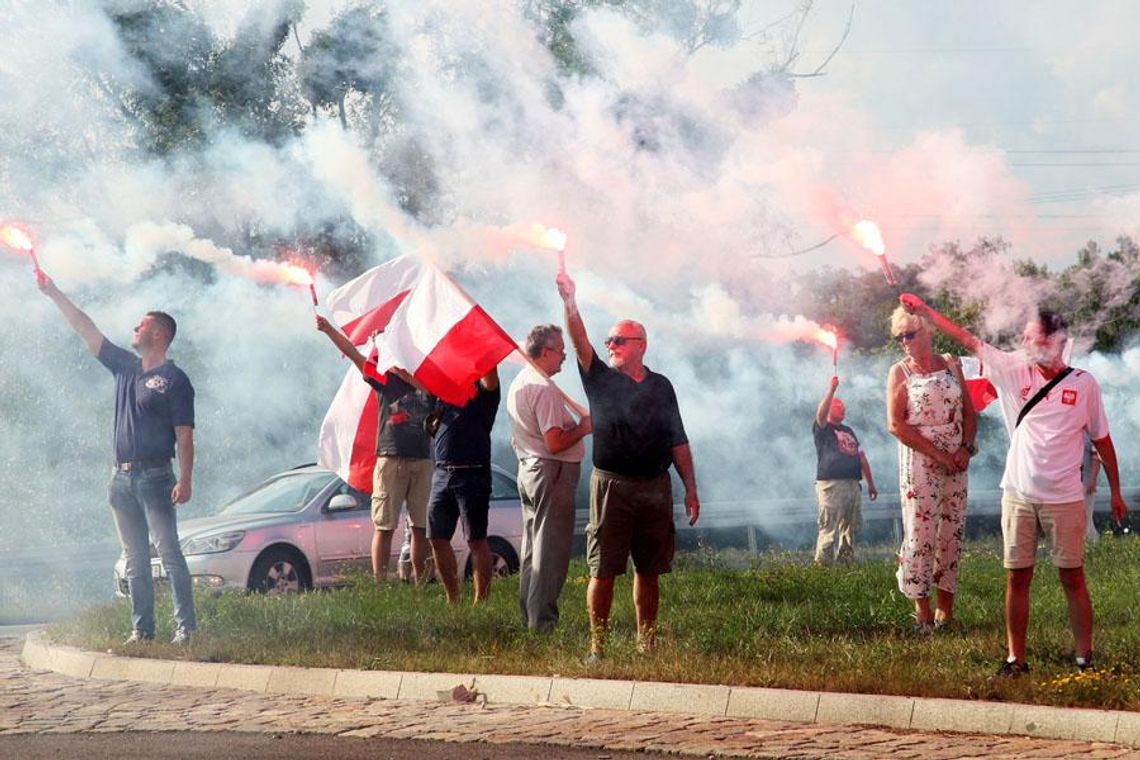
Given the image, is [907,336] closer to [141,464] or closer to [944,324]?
[944,324]

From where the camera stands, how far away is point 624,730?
7773 millimetres

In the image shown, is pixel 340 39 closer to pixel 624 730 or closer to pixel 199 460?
pixel 199 460

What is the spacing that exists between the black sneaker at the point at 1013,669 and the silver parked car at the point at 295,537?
26.1 ft

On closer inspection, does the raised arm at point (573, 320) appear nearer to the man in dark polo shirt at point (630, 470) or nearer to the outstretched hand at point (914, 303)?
the man in dark polo shirt at point (630, 470)

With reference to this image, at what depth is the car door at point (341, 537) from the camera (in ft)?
51.2

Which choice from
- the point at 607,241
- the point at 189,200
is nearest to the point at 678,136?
the point at 607,241

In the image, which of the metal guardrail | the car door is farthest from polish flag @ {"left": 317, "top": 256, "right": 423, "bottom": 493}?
the metal guardrail

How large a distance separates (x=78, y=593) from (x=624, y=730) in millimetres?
11202

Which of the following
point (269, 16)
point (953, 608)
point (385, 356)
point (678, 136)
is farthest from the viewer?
point (269, 16)

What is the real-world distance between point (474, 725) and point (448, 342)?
377 centimetres

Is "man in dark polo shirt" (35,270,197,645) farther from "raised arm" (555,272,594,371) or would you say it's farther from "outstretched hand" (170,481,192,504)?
"raised arm" (555,272,594,371)

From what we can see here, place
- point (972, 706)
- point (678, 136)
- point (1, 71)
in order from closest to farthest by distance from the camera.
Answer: point (972, 706) → point (678, 136) → point (1, 71)

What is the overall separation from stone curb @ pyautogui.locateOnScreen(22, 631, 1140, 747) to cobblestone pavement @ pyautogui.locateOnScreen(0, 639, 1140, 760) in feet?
0.27

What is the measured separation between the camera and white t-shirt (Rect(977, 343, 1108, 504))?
827cm
